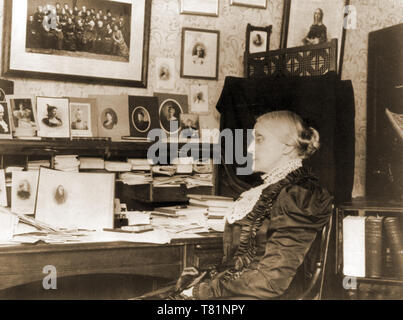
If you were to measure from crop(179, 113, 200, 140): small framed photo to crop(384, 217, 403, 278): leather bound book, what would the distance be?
3.91 feet

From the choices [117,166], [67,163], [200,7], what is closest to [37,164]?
[67,163]

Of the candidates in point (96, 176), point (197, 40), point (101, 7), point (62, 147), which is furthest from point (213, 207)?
point (101, 7)

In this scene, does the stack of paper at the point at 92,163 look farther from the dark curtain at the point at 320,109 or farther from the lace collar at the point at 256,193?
the lace collar at the point at 256,193

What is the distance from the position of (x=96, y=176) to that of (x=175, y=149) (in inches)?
22.4

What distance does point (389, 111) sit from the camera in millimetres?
3059

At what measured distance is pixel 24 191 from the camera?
2.44m

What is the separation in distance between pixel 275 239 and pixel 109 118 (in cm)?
137

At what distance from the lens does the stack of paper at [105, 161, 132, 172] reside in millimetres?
2648

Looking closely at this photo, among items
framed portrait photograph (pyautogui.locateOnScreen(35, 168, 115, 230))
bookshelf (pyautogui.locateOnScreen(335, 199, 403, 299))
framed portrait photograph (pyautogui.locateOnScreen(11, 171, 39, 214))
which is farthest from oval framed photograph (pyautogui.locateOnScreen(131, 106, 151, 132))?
bookshelf (pyautogui.locateOnScreen(335, 199, 403, 299))

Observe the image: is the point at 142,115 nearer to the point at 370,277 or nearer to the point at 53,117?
the point at 53,117

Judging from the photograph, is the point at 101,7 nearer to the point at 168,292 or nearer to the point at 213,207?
the point at 213,207

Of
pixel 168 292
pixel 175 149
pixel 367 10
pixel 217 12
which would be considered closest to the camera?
pixel 168 292

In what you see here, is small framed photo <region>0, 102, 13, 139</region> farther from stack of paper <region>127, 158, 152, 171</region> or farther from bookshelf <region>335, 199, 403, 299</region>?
bookshelf <region>335, 199, 403, 299</region>

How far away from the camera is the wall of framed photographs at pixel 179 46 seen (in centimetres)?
279
